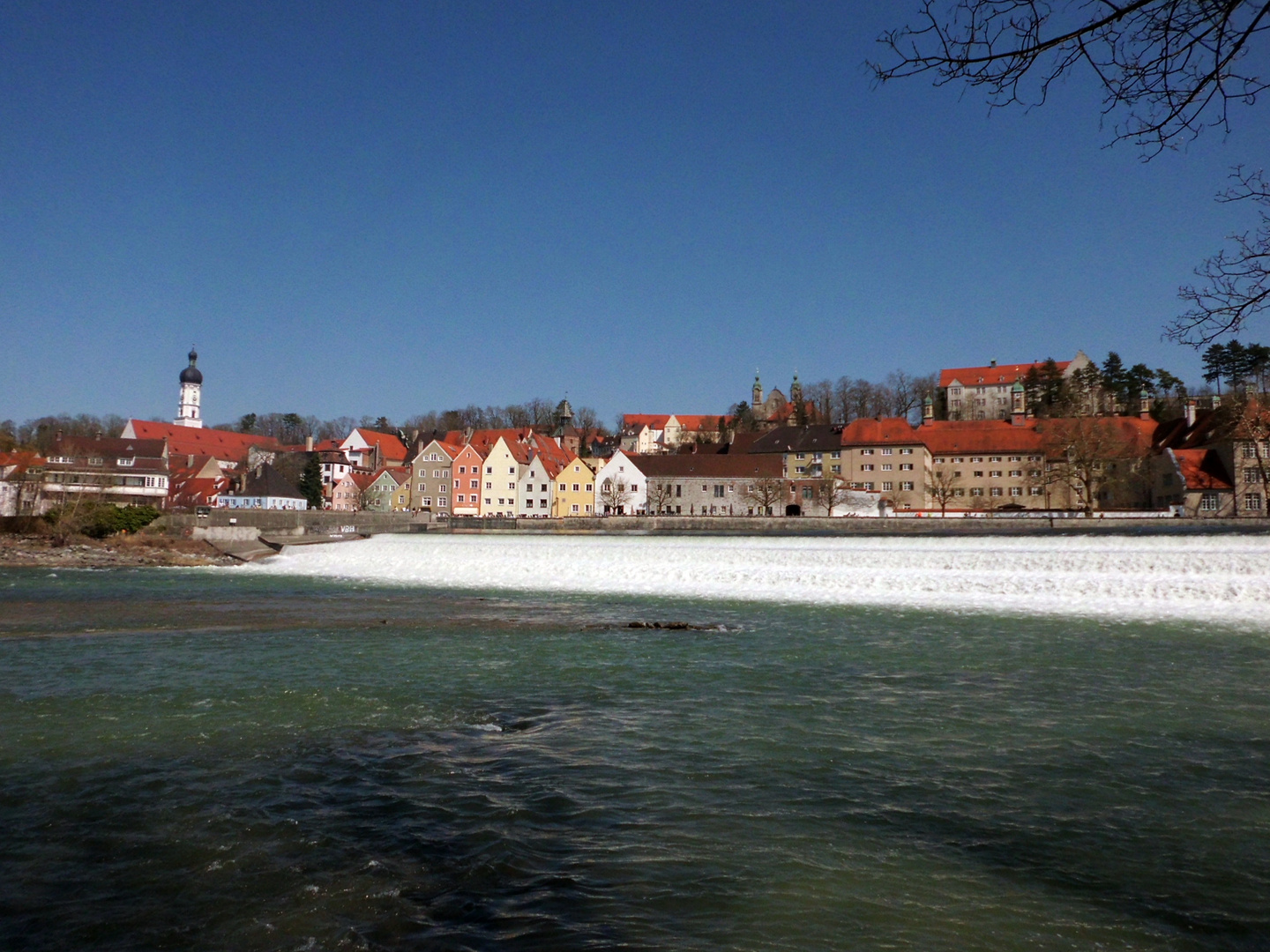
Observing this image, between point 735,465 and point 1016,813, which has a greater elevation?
point 735,465

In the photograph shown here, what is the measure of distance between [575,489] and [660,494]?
8.53m

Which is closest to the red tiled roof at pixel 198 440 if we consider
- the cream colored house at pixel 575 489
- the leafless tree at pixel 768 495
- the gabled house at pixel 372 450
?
the gabled house at pixel 372 450

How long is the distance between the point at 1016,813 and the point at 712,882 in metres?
2.71

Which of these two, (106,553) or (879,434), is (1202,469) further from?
(106,553)

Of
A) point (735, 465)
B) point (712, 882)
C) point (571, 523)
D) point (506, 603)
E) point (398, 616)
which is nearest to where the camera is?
point (712, 882)

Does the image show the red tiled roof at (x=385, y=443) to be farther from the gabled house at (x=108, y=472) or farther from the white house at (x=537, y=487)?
the white house at (x=537, y=487)

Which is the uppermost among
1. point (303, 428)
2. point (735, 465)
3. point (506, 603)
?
point (303, 428)

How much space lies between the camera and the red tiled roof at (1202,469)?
2099 inches

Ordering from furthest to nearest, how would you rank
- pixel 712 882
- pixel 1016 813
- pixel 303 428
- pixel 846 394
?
pixel 303 428 → pixel 846 394 → pixel 1016 813 → pixel 712 882

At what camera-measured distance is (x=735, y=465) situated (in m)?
82.3

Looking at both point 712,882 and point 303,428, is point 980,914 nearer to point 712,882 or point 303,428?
point 712,882

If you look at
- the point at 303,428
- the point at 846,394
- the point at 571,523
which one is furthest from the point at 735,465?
the point at 303,428

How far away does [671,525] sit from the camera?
68375mm

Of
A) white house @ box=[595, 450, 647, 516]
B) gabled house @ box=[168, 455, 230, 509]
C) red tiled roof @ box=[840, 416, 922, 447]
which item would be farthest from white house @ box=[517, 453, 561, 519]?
red tiled roof @ box=[840, 416, 922, 447]
